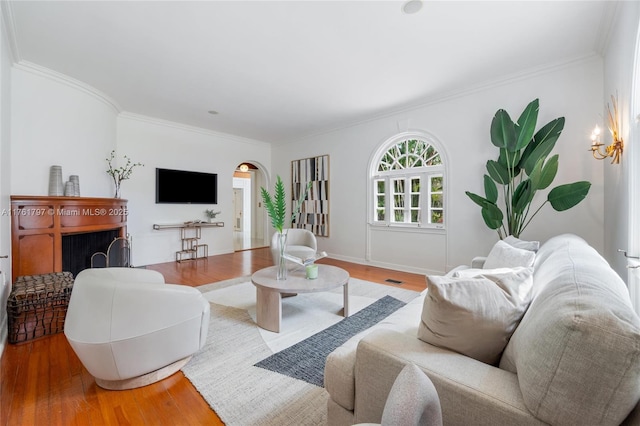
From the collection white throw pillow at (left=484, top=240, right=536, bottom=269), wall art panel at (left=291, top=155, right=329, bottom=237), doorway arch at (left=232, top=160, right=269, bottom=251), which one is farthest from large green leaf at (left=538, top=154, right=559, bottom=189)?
doorway arch at (left=232, top=160, right=269, bottom=251)

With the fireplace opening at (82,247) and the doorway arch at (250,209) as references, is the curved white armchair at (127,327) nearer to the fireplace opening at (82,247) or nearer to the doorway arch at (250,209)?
the fireplace opening at (82,247)

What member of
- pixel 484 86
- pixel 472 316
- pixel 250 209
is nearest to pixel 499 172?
pixel 484 86

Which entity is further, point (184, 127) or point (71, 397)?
point (184, 127)

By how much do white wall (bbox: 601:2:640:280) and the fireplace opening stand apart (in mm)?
5809

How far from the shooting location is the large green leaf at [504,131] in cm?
323

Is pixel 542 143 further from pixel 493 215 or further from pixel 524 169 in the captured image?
pixel 493 215

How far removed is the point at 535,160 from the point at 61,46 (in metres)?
5.32

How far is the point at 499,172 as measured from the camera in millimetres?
3379

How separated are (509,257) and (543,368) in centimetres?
163

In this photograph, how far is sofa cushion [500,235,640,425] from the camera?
26.5 inches

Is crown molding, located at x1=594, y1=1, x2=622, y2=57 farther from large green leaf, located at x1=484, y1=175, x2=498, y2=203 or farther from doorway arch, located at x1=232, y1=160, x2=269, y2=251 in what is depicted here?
doorway arch, located at x1=232, y1=160, x2=269, y2=251

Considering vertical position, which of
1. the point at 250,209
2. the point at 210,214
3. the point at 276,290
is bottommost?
the point at 276,290

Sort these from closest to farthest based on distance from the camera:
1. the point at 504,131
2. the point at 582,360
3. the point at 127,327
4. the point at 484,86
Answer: the point at 582,360 < the point at 127,327 < the point at 504,131 < the point at 484,86

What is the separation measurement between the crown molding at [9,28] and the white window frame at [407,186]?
4741 mm
